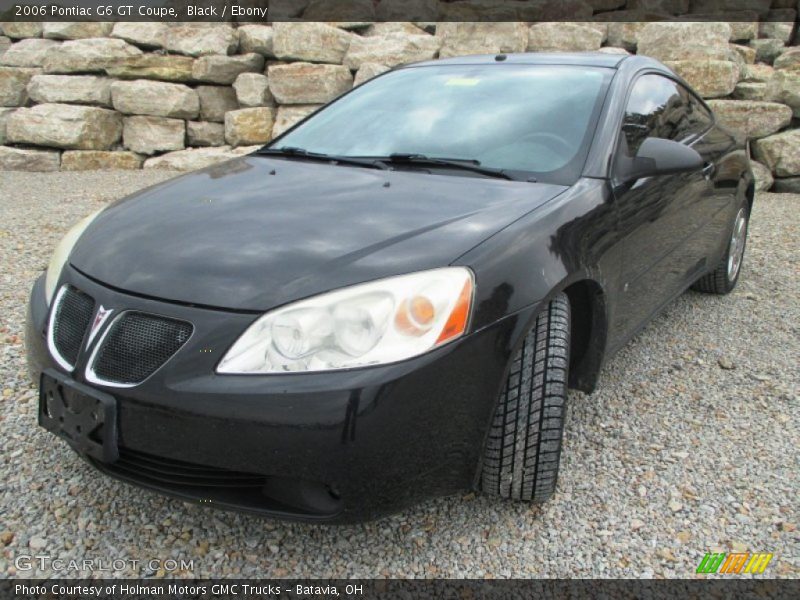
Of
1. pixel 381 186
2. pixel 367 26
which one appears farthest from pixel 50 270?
pixel 367 26

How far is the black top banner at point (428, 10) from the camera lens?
36.8 feet

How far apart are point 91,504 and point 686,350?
286 cm

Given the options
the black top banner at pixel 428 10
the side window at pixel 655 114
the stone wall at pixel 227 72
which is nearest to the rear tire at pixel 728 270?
the side window at pixel 655 114

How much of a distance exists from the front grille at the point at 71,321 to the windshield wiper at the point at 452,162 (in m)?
1.23

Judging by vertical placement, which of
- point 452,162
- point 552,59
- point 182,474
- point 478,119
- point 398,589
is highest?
point 552,59

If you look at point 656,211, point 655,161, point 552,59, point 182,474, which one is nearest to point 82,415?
point 182,474

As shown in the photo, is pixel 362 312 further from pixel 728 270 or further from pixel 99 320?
pixel 728 270

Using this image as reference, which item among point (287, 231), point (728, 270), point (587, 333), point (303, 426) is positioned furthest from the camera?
point (728, 270)

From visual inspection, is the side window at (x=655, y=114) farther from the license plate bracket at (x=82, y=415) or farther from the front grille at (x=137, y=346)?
the license plate bracket at (x=82, y=415)

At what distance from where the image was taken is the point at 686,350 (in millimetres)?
3486

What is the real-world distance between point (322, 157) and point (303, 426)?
1509mm

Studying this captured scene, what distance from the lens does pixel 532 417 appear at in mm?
1966

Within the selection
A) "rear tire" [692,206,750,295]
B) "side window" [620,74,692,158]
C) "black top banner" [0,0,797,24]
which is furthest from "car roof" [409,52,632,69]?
"black top banner" [0,0,797,24]

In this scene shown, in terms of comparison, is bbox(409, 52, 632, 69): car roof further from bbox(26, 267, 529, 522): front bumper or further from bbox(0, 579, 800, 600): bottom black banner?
bbox(0, 579, 800, 600): bottom black banner
